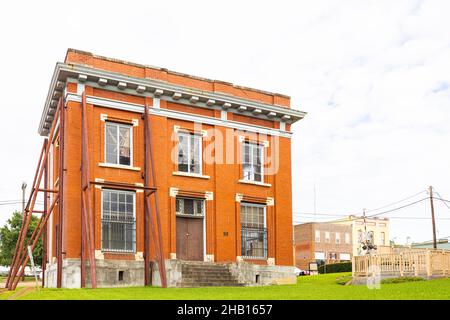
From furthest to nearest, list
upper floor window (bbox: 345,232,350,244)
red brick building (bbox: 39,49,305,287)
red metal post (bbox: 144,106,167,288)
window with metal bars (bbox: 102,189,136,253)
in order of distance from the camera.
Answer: upper floor window (bbox: 345,232,350,244) < window with metal bars (bbox: 102,189,136,253) < red brick building (bbox: 39,49,305,287) < red metal post (bbox: 144,106,167,288)

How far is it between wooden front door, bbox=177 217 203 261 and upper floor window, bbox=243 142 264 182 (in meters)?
3.76

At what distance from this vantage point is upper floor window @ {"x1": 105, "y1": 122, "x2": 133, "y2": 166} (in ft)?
88.9

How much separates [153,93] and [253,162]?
649 cm

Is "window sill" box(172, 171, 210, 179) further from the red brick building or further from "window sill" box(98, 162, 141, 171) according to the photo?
"window sill" box(98, 162, 141, 171)

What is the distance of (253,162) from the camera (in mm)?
31250

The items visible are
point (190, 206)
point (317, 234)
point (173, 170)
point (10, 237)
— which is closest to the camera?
point (173, 170)

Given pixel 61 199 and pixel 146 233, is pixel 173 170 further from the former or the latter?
pixel 61 199

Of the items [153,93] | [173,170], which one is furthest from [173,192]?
[153,93]

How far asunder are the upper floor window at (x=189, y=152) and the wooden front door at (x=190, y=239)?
2397 mm

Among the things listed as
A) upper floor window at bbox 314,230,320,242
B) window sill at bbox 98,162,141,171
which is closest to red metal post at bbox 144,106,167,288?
window sill at bbox 98,162,141,171
